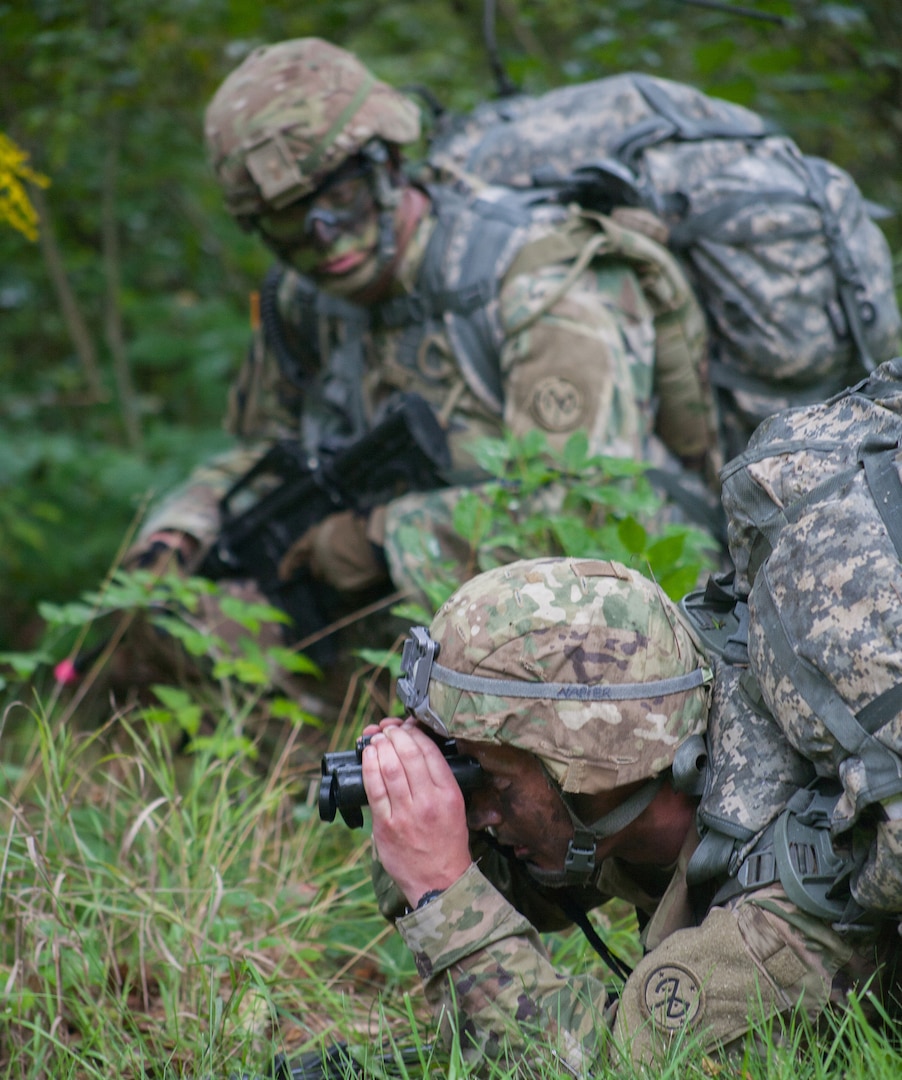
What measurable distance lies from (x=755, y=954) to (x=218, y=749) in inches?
67.1

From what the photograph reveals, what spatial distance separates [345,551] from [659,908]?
7.17 feet

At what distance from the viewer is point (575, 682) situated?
1965 mm

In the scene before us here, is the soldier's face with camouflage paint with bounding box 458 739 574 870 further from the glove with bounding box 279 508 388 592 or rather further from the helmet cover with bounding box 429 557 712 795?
the glove with bounding box 279 508 388 592

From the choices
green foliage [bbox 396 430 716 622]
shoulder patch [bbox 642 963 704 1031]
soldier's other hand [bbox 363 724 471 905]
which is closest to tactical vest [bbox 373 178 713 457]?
green foliage [bbox 396 430 716 622]

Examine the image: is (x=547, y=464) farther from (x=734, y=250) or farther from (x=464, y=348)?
(x=734, y=250)

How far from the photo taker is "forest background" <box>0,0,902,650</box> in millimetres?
5660

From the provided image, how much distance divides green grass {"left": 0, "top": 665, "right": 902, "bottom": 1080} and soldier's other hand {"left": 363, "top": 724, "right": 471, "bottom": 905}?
0.27 m

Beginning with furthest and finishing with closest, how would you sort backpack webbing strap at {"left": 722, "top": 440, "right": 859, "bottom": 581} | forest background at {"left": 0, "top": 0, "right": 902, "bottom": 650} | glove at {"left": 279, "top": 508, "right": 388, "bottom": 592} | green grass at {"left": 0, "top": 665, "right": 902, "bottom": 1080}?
forest background at {"left": 0, "top": 0, "right": 902, "bottom": 650} < glove at {"left": 279, "top": 508, "right": 388, "bottom": 592} < green grass at {"left": 0, "top": 665, "right": 902, "bottom": 1080} < backpack webbing strap at {"left": 722, "top": 440, "right": 859, "bottom": 581}

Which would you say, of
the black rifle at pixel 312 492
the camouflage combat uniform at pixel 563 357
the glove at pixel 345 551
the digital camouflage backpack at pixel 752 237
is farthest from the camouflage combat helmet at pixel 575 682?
the digital camouflage backpack at pixel 752 237

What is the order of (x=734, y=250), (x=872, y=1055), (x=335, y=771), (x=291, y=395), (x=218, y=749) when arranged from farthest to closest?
1. (x=291, y=395)
2. (x=734, y=250)
3. (x=218, y=749)
4. (x=335, y=771)
5. (x=872, y=1055)

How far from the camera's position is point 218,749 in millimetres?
3195

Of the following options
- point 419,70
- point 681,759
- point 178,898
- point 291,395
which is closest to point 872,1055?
point 681,759

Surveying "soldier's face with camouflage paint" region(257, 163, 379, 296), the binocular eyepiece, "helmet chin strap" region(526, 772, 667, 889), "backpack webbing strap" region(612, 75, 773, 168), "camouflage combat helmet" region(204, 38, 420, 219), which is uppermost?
"camouflage combat helmet" region(204, 38, 420, 219)

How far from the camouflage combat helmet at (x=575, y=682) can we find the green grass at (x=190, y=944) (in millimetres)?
493
